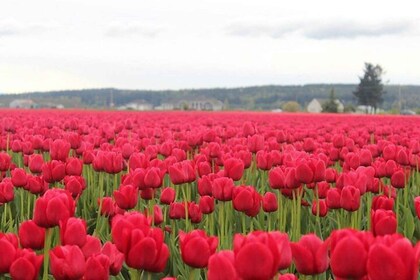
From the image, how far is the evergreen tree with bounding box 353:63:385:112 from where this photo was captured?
85.4 meters

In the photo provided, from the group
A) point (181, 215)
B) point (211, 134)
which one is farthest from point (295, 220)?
point (211, 134)

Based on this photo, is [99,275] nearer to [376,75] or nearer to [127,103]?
[376,75]

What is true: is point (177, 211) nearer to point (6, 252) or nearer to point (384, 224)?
point (384, 224)

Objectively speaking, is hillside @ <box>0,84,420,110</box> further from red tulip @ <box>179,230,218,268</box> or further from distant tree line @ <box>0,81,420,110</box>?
red tulip @ <box>179,230,218,268</box>

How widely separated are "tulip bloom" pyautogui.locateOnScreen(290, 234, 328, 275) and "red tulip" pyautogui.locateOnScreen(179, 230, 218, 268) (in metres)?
0.34

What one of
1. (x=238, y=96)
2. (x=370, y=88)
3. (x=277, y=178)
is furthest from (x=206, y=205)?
(x=238, y=96)

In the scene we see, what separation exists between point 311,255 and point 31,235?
1076mm

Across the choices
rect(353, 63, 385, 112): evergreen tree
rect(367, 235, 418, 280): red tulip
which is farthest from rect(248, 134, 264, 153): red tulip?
rect(353, 63, 385, 112): evergreen tree

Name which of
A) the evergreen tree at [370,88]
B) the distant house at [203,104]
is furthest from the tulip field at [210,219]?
the distant house at [203,104]

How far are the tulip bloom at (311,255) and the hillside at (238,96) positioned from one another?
134659 millimetres

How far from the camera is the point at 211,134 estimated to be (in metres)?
6.54

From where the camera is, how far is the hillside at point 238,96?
460 ft

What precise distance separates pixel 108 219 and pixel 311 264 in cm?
218

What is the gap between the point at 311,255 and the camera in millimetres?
1853
